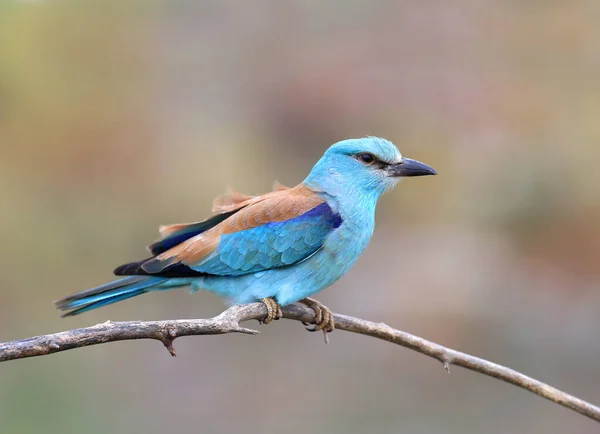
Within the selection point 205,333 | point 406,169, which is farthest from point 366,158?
point 205,333

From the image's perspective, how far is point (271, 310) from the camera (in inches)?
166

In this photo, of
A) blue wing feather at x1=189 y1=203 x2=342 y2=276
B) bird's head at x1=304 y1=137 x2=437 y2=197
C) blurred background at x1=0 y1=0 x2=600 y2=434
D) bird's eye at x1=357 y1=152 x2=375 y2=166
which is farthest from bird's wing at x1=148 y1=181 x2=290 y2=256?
blurred background at x1=0 y1=0 x2=600 y2=434

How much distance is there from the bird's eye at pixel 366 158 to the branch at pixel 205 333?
1006 millimetres

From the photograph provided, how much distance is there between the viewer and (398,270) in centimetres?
1048

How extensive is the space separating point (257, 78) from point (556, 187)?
18.9 feet

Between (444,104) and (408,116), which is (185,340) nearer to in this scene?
(408,116)

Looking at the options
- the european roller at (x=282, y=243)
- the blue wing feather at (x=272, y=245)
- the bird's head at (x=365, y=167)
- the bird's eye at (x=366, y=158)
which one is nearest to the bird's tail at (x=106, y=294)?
the european roller at (x=282, y=243)

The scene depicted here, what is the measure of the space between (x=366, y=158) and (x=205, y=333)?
212cm

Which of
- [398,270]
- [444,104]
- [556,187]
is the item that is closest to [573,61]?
[444,104]

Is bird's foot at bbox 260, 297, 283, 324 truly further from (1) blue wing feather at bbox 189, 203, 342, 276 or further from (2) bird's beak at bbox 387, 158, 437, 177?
(2) bird's beak at bbox 387, 158, 437, 177

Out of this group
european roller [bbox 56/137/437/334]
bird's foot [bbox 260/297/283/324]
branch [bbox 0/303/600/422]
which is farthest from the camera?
european roller [bbox 56/137/437/334]

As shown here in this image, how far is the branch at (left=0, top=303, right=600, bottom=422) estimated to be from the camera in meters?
2.61

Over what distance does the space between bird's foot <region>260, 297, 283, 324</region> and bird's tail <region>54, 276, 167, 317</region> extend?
64 centimetres

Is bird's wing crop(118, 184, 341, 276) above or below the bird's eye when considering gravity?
below
